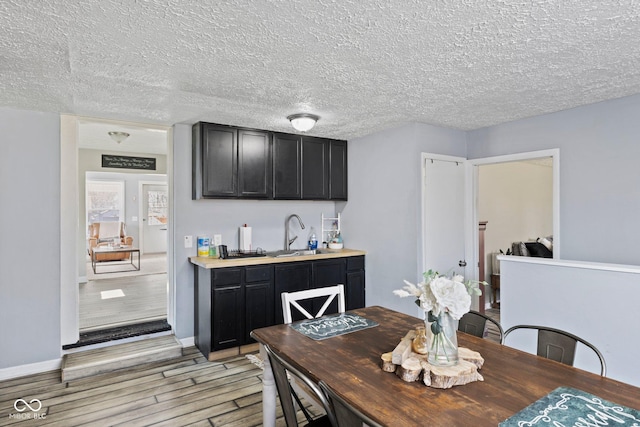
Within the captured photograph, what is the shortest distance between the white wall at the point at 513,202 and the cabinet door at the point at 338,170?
6.64 ft

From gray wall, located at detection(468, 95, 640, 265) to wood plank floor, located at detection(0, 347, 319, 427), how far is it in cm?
278

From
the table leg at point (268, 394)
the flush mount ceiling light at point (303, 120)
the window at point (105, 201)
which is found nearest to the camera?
the table leg at point (268, 394)

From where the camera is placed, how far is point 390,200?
159 inches

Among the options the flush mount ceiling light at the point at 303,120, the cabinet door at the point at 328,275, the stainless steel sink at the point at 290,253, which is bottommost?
the cabinet door at the point at 328,275

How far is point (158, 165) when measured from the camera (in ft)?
25.5

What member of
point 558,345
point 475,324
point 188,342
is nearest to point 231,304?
point 188,342

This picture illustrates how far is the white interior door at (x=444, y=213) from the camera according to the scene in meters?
3.81

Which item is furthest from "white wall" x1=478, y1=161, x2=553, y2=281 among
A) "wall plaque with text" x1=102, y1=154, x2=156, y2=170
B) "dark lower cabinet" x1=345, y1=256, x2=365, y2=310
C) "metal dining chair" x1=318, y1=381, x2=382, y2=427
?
"wall plaque with text" x1=102, y1=154, x2=156, y2=170

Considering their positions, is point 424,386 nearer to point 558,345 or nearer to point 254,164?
point 558,345

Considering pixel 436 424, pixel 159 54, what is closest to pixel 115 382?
pixel 159 54

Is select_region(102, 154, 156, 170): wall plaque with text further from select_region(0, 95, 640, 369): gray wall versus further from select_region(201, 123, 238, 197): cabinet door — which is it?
select_region(201, 123, 238, 197): cabinet door

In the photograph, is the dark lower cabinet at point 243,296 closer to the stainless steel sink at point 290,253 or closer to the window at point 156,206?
the stainless steel sink at point 290,253

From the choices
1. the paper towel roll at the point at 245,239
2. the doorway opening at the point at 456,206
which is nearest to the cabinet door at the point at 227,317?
the paper towel roll at the point at 245,239

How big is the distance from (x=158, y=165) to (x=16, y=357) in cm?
519
